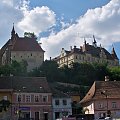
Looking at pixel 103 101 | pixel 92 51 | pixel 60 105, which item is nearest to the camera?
pixel 103 101

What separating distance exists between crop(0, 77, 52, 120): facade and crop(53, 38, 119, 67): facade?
205ft

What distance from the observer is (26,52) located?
416ft

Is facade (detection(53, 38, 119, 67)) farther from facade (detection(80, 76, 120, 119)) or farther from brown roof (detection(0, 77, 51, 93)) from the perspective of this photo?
brown roof (detection(0, 77, 51, 93))

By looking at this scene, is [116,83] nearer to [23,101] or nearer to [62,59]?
[23,101]

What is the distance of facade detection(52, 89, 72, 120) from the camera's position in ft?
241

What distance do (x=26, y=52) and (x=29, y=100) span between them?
56.9m

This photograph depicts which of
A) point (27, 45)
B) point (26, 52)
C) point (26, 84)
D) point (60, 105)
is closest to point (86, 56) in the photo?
point (27, 45)

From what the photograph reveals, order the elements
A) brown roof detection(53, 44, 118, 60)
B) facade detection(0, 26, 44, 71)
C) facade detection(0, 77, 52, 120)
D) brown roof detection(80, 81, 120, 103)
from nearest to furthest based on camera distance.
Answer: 1. facade detection(0, 77, 52, 120)
2. brown roof detection(80, 81, 120, 103)
3. facade detection(0, 26, 44, 71)
4. brown roof detection(53, 44, 118, 60)

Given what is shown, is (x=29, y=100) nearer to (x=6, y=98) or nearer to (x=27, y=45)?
(x=6, y=98)

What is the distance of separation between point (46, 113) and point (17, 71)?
3687 centimetres

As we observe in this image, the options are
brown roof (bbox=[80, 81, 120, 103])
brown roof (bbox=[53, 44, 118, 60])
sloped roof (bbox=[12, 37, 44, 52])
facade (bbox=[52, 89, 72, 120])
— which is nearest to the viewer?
facade (bbox=[52, 89, 72, 120])

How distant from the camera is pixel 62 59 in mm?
144750

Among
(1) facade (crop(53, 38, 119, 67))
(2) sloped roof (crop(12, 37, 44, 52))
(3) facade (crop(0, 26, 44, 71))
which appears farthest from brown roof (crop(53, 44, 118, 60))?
(3) facade (crop(0, 26, 44, 71))

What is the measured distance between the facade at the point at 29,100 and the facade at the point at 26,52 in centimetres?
5130
